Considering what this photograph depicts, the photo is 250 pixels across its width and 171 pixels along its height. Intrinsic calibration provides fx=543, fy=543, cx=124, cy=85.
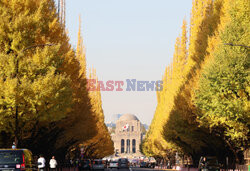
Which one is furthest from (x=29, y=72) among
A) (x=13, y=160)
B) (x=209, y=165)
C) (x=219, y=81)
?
(x=209, y=165)

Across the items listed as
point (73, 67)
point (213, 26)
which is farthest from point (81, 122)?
point (213, 26)

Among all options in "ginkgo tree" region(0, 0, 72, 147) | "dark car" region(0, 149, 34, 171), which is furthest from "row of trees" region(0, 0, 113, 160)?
"dark car" region(0, 149, 34, 171)

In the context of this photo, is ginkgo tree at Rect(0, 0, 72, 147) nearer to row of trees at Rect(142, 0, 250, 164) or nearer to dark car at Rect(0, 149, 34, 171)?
dark car at Rect(0, 149, 34, 171)

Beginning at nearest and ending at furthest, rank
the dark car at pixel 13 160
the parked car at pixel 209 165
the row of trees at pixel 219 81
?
the dark car at pixel 13 160 < the row of trees at pixel 219 81 < the parked car at pixel 209 165

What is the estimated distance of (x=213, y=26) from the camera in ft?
145

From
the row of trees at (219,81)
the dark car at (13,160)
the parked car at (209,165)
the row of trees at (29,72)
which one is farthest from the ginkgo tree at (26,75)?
the parked car at (209,165)

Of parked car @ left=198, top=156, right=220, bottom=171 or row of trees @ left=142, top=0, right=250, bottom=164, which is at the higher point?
row of trees @ left=142, top=0, right=250, bottom=164

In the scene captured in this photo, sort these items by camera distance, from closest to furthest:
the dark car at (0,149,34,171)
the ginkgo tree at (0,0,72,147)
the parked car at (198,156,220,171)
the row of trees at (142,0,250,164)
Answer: the dark car at (0,149,34,171), the ginkgo tree at (0,0,72,147), the row of trees at (142,0,250,164), the parked car at (198,156,220,171)

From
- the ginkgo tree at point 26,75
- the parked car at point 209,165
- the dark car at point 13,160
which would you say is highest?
the ginkgo tree at point 26,75

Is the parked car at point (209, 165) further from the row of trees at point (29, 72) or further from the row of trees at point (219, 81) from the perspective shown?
the row of trees at point (29, 72)

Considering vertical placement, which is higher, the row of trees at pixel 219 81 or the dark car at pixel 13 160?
the row of trees at pixel 219 81

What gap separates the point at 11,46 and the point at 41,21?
296 centimetres

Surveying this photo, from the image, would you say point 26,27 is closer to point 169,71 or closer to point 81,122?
point 81,122

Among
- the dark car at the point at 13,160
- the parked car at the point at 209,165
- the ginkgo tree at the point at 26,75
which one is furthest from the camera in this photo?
the parked car at the point at 209,165
